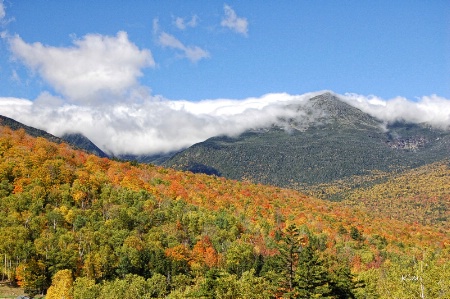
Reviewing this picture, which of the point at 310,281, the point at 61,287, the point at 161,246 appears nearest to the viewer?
the point at 310,281

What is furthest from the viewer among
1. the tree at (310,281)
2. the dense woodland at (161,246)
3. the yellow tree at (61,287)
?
the yellow tree at (61,287)

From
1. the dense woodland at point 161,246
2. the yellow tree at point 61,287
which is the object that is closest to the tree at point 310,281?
the dense woodland at point 161,246

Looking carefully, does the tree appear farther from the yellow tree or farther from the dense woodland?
the yellow tree

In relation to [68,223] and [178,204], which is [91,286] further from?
[178,204]

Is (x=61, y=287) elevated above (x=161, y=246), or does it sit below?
below

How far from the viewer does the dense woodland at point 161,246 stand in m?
82.9

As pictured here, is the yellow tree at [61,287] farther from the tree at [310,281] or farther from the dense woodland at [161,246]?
the tree at [310,281]

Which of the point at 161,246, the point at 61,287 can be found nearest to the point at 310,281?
the point at 61,287

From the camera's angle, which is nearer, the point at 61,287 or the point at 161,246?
the point at 61,287

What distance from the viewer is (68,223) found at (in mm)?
140750

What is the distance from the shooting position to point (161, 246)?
5468 inches

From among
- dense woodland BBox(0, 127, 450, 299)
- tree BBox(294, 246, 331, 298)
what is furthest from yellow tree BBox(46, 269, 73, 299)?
tree BBox(294, 246, 331, 298)

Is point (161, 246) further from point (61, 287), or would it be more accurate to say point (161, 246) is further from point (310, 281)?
point (310, 281)

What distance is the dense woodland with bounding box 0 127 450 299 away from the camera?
272ft
